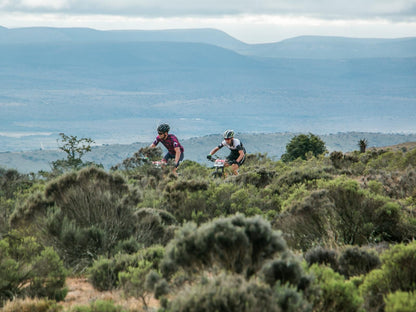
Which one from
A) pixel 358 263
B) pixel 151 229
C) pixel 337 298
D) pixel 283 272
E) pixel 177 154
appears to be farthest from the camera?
pixel 177 154

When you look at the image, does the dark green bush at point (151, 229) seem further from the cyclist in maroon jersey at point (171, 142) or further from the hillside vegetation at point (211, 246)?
the cyclist in maroon jersey at point (171, 142)

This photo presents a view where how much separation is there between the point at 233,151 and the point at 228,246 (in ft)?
38.1

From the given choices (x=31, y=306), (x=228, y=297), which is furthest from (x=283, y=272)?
(x=31, y=306)

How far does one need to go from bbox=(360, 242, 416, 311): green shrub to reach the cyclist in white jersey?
34.4 feet

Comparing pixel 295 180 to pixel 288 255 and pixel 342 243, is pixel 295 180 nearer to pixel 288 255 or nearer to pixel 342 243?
pixel 342 243

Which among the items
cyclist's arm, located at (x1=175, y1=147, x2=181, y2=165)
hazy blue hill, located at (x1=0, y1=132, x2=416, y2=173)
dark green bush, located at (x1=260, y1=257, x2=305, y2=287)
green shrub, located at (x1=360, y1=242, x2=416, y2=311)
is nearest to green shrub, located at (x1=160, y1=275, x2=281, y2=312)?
dark green bush, located at (x1=260, y1=257, x2=305, y2=287)

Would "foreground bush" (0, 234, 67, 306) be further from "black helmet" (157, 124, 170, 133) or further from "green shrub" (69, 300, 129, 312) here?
"black helmet" (157, 124, 170, 133)

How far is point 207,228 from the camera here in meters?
4.82

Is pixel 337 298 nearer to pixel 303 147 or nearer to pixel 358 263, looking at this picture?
pixel 358 263

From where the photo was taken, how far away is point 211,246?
4.75m

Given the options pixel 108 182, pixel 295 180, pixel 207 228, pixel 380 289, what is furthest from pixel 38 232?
pixel 295 180

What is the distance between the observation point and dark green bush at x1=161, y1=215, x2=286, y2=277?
4.71 metres

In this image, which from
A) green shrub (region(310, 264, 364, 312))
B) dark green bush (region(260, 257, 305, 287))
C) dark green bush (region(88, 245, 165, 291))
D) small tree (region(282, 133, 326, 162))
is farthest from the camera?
small tree (region(282, 133, 326, 162))

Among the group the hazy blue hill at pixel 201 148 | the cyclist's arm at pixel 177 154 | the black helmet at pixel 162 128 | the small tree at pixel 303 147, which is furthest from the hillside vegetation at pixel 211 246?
the hazy blue hill at pixel 201 148
